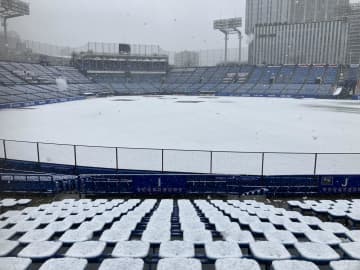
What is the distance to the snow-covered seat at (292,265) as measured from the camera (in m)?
3.15

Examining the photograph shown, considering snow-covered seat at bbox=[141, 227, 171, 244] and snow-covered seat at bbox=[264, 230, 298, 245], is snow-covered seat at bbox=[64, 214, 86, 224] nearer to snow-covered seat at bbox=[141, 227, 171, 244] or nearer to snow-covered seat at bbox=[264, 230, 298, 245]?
snow-covered seat at bbox=[141, 227, 171, 244]

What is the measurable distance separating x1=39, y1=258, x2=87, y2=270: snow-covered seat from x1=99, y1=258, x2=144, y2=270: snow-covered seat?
0.76 feet

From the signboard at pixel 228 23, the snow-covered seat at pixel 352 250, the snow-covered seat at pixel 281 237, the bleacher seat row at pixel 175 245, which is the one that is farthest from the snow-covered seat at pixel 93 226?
the signboard at pixel 228 23

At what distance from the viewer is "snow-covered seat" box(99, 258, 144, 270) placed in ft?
10.5

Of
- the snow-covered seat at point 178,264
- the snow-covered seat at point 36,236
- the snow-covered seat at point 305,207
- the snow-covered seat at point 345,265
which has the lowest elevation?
the snow-covered seat at point 305,207

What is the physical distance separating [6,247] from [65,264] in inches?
44.9

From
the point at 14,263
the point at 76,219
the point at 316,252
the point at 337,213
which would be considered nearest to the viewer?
the point at 14,263

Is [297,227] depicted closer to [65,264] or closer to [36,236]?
[65,264]

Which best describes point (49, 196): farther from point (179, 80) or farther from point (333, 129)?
point (179, 80)

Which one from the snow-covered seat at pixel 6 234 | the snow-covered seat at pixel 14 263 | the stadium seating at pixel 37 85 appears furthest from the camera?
the stadium seating at pixel 37 85

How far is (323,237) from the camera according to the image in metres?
4.25

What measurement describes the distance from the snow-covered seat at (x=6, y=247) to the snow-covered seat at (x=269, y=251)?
3.21 meters

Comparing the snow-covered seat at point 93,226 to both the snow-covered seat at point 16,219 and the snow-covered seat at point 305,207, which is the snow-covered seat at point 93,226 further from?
the snow-covered seat at point 305,207

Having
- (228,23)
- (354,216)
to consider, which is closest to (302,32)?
(228,23)
